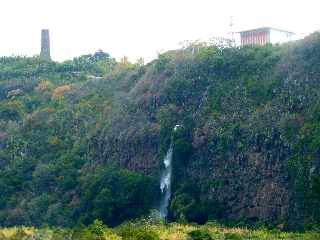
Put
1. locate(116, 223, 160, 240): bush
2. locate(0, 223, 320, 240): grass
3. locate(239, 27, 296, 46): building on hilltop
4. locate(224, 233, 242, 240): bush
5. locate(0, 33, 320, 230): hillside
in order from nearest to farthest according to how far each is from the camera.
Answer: locate(116, 223, 160, 240): bush → locate(0, 223, 320, 240): grass → locate(224, 233, 242, 240): bush → locate(0, 33, 320, 230): hillside → locate(239, 27, 296, 46): building on hilltop

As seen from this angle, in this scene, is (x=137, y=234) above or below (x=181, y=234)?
above

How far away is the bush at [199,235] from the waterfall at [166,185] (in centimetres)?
1044

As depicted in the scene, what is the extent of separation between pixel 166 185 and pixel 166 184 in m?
0.09

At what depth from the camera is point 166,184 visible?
168 ft

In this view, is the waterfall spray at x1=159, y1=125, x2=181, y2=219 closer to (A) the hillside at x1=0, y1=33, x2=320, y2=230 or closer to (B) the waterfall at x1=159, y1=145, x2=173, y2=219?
(B) the waterfall at x1=159, y1=145, x2=173, y2=219

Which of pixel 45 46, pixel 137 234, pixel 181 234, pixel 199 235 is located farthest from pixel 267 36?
pixel 45 46

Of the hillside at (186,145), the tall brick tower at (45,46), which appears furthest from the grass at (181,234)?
the tall brick tower at (45,46)

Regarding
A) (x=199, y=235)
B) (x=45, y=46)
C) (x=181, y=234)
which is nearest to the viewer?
(x=199, y=235)

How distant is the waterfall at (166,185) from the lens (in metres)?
50.4

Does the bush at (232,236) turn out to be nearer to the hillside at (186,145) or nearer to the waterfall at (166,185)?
the hillside at (186,145)

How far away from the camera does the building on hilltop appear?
6159 cm

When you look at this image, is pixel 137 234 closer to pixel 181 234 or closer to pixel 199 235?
pixel 199 235

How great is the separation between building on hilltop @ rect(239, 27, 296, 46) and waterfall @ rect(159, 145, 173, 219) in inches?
537

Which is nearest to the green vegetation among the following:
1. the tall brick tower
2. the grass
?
the grass
